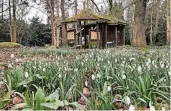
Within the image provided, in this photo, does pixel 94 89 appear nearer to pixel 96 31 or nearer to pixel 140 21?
pixel 140 21

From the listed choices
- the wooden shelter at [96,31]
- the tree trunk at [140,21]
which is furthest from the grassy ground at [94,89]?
the wooden shelter at [96,31]

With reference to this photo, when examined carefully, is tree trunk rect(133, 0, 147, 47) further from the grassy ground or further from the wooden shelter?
the grassy ground

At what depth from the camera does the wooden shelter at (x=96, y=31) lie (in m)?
19.6

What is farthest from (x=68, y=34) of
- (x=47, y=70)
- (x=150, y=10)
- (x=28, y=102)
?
(x=28, y=102)

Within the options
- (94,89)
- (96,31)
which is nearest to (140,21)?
(96,31)

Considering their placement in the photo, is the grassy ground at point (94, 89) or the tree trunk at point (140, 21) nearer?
the grassy ground at point (94, 89)

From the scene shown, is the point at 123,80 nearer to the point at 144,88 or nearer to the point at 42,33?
the point at 144,88

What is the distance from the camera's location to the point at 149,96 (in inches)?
117

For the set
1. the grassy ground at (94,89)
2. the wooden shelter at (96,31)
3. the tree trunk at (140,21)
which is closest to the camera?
the grassy ground at (94,89)

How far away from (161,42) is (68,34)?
15981 mm

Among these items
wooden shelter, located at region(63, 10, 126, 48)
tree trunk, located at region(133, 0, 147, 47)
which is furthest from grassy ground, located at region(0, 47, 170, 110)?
wooden shelter, located at region(63, 10, 126, 48)

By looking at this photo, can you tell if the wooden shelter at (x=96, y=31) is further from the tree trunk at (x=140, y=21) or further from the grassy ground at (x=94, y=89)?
the grassy ground at (x=94, y=89)

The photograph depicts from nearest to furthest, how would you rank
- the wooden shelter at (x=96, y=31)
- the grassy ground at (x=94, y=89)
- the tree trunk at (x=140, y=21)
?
the grassy ground at (x=94, y=89)
the tree trunk at (x=140, y=21)
the wooden shelter at (x=96, y=31)

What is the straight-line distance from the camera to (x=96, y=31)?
69.5 ft
